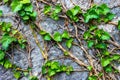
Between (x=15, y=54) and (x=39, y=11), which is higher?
(x=39, y=11)

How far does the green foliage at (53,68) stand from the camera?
8.38 ft

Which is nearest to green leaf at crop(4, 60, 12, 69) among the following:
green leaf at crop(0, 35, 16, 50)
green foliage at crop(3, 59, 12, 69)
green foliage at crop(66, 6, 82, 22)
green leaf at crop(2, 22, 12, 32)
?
green foliage at crop(3, 59, 12, 69)

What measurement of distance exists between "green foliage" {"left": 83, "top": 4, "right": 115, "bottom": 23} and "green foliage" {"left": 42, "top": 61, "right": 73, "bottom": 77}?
47 cm

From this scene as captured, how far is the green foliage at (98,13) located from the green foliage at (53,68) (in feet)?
1.55

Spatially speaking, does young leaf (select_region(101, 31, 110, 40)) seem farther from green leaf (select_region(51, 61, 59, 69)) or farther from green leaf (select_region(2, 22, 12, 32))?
green leaf (select_region(2, 22, 12, 32))

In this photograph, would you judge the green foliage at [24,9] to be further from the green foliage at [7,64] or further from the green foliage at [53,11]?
the green foliage at [7,64]

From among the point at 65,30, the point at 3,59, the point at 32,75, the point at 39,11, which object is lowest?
the point at 32,75

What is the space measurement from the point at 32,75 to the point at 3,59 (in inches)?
12.1

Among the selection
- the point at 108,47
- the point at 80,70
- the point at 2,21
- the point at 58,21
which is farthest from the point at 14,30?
the point at 108,47

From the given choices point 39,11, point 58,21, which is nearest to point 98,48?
point 58,21

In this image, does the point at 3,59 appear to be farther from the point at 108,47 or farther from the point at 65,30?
the point at 108,47

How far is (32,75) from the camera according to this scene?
261 cm

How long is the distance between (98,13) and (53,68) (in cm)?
64

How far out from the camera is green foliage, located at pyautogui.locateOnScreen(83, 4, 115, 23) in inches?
98.9
